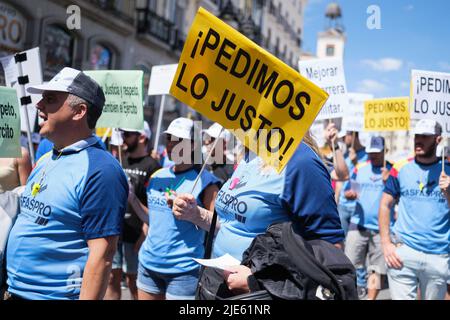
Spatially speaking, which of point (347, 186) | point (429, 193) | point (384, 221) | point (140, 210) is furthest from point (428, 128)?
point (140, 210)

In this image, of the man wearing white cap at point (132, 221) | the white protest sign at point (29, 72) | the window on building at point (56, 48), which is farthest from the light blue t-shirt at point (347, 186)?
the window on building at point (56, 48)

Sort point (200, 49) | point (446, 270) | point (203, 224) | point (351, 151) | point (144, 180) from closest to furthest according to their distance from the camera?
1. point (200, 49)
2. point (203, 224)
3. point (446, 270)
4. point (144, 180)
5. point (351, 151)

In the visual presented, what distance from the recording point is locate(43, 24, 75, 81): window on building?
14102 millimetres

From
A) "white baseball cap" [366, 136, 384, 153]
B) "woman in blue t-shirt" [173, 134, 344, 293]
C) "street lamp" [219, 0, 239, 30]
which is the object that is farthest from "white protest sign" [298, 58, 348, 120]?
"street lamp" [219, 0, 239, 30]

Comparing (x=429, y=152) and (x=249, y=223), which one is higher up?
(x=429, y=152)

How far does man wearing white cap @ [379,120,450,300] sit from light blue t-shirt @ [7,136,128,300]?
2.85 meters

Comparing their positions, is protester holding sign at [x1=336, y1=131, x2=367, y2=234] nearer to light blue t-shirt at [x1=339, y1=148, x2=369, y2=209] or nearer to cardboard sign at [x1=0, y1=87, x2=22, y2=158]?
light blue t-shirt at [x1=339, y1=148, x2=369, y2=209]

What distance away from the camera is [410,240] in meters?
4.27

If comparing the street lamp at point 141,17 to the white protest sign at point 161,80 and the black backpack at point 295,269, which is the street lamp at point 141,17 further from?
the black backpack at point 295,269

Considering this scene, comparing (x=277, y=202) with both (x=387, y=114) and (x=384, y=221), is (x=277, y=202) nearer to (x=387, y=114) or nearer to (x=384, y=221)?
(x=384, y=221)

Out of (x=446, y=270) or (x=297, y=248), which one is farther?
(x=446, y=270)
